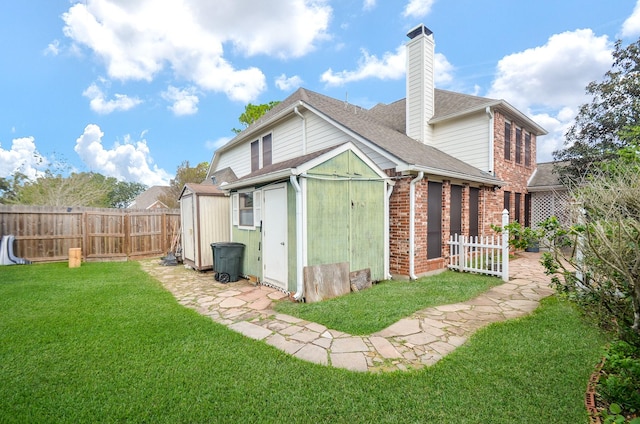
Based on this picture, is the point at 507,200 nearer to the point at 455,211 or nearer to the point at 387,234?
the point at 455,211

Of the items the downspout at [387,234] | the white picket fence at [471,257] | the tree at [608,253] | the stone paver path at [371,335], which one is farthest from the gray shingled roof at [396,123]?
the tree at [608,253]

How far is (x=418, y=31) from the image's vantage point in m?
10.1

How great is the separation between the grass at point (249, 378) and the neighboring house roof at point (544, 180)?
977cm

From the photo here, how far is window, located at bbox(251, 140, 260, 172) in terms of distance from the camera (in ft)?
39.5

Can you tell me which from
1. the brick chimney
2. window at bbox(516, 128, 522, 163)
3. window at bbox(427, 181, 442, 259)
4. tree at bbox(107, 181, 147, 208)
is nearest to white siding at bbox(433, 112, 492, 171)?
the brick chimney

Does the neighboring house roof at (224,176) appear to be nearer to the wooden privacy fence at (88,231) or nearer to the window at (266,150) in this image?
the window at (266,150)

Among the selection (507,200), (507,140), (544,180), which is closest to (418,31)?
(507,140)

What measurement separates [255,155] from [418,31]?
790 centimetres

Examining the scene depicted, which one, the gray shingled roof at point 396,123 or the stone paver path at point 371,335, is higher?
the gray shingled roof at point 396,123

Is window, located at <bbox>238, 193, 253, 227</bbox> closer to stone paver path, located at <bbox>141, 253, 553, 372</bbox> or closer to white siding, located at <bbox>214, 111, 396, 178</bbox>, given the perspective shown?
stone paver path, located at <bbox>141, 253, 553, 372</bbox>

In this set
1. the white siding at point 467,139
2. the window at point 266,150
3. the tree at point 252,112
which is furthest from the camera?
the tree at point 252,112

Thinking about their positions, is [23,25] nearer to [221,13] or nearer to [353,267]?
[221,13]

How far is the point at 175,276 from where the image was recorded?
774 cm

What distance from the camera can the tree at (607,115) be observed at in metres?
9.59
